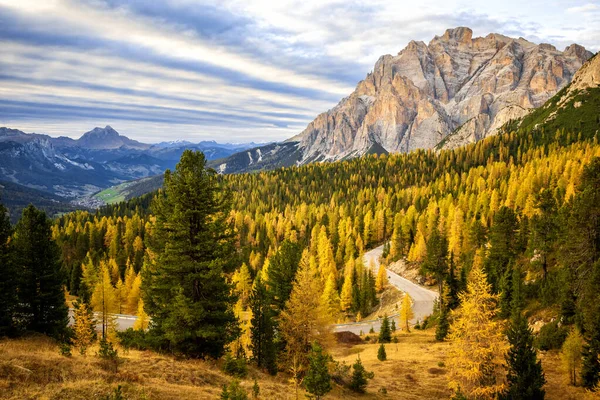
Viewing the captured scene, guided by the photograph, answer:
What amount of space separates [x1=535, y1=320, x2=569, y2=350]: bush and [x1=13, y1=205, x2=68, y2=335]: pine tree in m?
49.2

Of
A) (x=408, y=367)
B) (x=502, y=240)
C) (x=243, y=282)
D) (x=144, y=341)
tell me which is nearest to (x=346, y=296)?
(x=243, y=282)

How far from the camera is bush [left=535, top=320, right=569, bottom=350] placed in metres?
38.8

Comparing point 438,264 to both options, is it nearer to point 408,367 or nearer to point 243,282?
point 408,367

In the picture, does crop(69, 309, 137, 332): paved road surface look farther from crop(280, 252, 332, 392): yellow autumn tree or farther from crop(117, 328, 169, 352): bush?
crop(280, 252, 332, 392): yellow autumn tree

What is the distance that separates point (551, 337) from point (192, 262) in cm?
4027

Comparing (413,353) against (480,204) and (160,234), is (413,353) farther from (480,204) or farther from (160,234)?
(480,204)

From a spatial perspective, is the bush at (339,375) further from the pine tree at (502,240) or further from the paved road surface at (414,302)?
the pine tree at (502,240)

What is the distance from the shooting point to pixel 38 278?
32.2m

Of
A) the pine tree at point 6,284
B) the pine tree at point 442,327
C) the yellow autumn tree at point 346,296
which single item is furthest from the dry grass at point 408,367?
the pine tree at point 6,284

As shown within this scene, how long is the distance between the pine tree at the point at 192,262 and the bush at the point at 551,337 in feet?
118

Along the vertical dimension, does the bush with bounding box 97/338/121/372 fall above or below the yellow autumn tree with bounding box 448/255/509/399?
above

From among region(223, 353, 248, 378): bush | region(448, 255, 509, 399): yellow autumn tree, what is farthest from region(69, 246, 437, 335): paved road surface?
region(223, 353, 248, 378): bush

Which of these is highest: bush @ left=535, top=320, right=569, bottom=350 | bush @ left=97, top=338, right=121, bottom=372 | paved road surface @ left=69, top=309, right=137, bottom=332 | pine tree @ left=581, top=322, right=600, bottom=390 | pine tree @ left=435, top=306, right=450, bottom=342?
bush @ left=97, top=338, right=121, bottom=372

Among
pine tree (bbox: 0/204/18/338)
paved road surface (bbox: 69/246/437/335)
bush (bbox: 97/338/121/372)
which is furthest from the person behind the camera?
paved road surface (bbox: 69/246/437/335)
